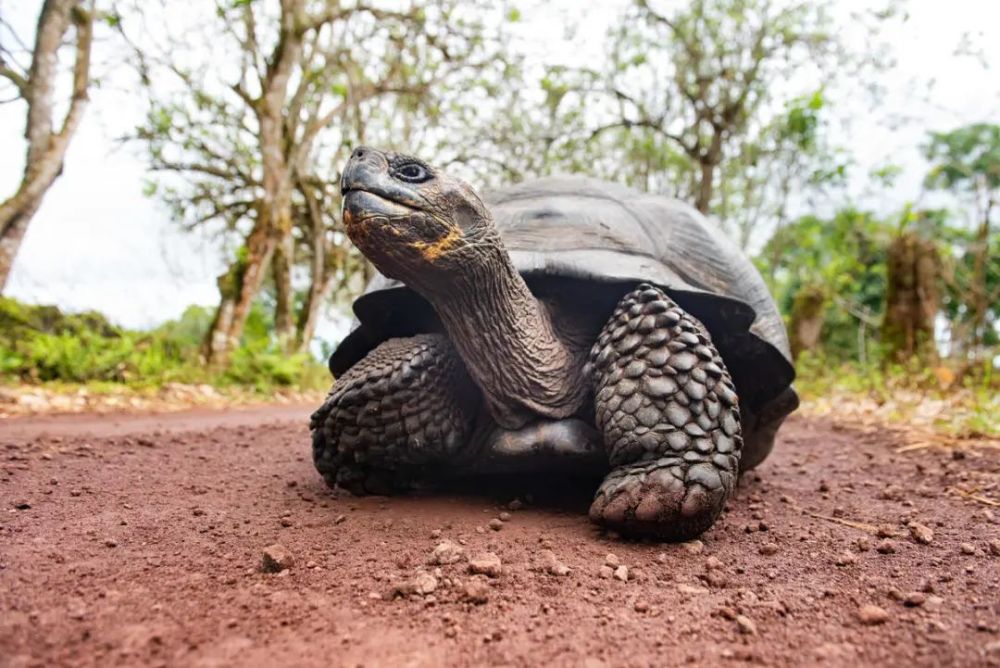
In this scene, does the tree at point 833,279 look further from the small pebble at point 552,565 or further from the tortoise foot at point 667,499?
the small pebble at point 552,565

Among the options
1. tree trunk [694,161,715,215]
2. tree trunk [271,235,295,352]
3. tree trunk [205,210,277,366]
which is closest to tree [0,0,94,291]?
tree trunk [205,210,277,366]

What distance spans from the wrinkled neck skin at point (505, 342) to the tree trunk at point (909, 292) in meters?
8.21

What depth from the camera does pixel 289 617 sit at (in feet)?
4.60

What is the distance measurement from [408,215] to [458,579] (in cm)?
116

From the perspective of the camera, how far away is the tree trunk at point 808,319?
1224 cm

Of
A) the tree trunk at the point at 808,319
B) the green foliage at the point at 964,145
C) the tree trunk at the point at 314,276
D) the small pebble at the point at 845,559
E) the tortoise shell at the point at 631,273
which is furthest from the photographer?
the green foliage at the point at 964,145

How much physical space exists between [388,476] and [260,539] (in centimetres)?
75

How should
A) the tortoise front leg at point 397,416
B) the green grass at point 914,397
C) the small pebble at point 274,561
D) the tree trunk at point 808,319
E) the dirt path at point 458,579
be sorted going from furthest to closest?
the tree trunk at point 808,319, the green grass at point 914,397, the tortoise front leg at point 397,416, the small pebble at point 274,561, the dirt path at point 458,579

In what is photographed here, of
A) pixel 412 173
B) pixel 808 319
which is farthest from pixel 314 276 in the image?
pixel 412 173

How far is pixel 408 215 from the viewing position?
2162 millimetres

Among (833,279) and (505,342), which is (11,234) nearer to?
(505,342)

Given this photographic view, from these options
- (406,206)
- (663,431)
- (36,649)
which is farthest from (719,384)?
(36,649)

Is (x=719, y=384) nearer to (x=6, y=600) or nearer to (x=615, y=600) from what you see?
(x=615, y=600)

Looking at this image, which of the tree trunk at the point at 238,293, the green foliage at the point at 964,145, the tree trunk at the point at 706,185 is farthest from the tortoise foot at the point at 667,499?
the green foliage at the point at 964,145
